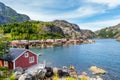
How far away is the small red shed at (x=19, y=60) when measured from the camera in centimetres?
4647

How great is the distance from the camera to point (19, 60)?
4769 centimetres

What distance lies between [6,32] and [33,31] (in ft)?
87.0

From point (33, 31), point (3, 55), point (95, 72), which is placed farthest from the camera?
point (33, 31)

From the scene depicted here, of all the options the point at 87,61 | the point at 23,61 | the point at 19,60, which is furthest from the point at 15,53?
the point at 87,61

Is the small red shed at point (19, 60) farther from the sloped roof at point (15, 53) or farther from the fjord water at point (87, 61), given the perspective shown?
the fjord water at point (87, 61)

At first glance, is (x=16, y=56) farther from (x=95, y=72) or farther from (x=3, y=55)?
(x=95, y=72)

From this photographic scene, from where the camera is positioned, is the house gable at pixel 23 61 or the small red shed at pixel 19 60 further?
the house gable at pixel 23 61

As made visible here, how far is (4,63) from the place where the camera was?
47312 mm

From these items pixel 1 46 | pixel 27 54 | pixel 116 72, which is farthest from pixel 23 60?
pixel 116 72

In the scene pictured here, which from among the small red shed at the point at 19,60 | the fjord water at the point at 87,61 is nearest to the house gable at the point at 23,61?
the small red shed at the point at 19,60

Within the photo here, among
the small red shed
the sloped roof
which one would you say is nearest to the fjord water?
the small red shed

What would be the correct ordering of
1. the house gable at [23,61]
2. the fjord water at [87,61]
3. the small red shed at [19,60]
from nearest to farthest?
the small red shed at [19,60] < the house gable at [23,61] < the fjord water at [87,61]

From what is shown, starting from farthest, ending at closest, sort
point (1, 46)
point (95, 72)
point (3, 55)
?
point (95, 72) < point (3, 55) < point (1, 46)

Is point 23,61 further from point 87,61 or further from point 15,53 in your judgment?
point 87,61
